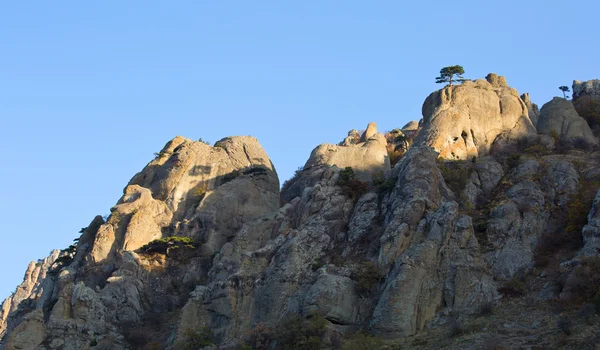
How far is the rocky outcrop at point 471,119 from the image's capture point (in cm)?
7888

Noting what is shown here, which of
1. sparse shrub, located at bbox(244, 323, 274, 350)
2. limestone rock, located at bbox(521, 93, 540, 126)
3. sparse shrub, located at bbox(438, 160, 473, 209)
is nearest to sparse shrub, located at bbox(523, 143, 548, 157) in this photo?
sparse shrub, located at bbox(438, 160, 473, 209)

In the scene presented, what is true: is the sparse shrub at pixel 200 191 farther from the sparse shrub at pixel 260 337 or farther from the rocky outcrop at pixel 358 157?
the sparse shrub at pixel 260 337

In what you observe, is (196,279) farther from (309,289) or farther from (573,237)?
(573,237)

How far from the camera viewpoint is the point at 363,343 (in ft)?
176

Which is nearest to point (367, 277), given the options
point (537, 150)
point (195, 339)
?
point (195, 339)

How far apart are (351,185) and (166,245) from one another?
16144 millimetres

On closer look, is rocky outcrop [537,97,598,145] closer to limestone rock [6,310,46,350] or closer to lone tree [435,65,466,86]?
lone tree [435,65,466,86]

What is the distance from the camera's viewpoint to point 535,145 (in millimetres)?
77562

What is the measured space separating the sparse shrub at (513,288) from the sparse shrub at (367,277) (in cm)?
775

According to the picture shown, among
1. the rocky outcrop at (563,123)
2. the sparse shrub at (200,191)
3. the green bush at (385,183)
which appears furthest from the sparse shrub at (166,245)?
the rocky outcrop at (563,123)

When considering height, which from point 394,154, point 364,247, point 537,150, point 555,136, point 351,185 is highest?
point 394,154

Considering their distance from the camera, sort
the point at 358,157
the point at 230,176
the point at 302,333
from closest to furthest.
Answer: the point at 302,333 → the point at 358,157 → the point at 230,176

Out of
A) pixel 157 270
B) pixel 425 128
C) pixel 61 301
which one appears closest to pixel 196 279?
pixel 157 270

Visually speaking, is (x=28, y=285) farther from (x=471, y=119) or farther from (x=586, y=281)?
(x=586, y=281)
